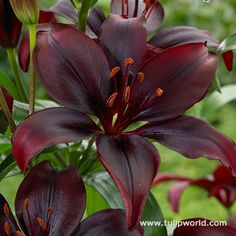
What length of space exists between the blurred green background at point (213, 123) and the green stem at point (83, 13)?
0.82 meters

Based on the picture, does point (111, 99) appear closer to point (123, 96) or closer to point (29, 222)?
point (123, 96)

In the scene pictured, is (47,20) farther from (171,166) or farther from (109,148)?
(171,166)

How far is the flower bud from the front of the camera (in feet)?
2.10

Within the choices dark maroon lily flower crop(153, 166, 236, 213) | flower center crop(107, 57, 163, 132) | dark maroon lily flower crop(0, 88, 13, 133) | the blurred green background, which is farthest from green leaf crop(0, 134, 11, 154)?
the blurred green background

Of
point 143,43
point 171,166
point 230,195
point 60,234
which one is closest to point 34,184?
point 60,234

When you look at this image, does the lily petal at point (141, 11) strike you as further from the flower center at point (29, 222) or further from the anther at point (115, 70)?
the flower center at point (29, 222)

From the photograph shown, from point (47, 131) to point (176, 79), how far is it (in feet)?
0.43

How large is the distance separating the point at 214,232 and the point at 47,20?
32 centimetres

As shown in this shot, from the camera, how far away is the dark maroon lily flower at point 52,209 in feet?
1.98

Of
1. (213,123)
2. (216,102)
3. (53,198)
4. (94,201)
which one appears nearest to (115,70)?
(53,198)

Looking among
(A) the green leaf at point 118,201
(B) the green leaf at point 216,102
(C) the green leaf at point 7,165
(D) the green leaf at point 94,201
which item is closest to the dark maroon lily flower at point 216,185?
(B) the green leaf at point 216,102

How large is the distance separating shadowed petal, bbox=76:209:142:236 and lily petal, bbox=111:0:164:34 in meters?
0.24

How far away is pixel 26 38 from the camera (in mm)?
705

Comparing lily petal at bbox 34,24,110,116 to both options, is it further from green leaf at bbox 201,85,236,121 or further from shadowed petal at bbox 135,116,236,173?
green leaf at bbox 201,85,236,121
